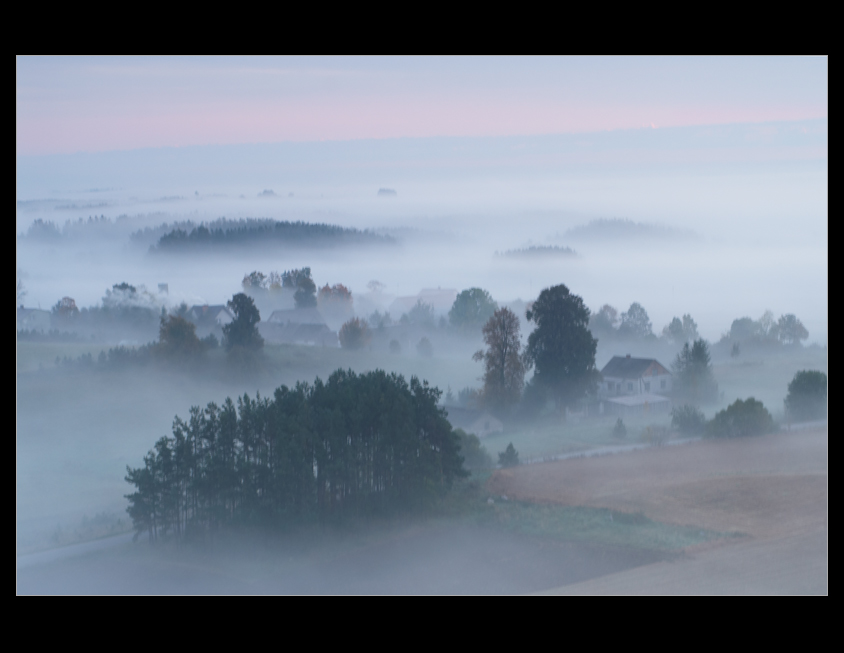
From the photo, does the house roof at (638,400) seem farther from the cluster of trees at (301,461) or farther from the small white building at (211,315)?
the small white building at (211,315)

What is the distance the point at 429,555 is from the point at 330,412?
2494mm

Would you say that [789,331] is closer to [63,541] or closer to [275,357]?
[275,357]

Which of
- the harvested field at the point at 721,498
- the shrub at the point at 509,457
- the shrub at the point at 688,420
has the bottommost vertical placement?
the harvested field at the point at 721,498

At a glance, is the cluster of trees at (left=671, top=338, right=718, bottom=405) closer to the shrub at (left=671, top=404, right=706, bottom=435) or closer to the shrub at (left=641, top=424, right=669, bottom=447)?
the shrub at (left=671, top=404, right=706, bottom=435)

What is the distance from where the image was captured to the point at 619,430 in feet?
48.6

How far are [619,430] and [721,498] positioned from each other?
11.1 ft

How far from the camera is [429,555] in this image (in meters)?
10.2

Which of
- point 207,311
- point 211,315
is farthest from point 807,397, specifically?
point 207,311

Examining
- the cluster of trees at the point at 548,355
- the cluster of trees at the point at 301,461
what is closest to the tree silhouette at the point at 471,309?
the cluster of trees at the point at 548,355

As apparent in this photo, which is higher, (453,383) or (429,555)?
(453,383)

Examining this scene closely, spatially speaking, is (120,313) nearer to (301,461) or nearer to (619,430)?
(301,461)

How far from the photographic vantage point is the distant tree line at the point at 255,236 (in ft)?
56.9

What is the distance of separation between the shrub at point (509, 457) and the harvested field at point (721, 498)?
0.29 metres
